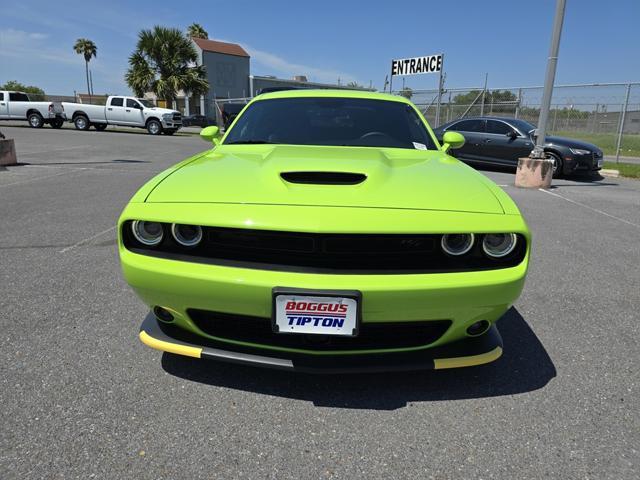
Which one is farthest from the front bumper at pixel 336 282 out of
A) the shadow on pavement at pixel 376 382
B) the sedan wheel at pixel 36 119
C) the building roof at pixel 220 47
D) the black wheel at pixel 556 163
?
the building roof at pixel 220 47

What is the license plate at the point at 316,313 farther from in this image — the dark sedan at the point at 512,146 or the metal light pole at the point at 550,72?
the dark sedan at the point at 512,146

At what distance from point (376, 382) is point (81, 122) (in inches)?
1019

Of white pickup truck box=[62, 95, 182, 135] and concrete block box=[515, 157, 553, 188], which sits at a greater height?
white pickup truck box=[62, 95, 182, 135]

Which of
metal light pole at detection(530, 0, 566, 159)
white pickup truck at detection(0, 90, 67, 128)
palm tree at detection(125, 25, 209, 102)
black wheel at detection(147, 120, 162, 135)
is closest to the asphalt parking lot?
metal light pole at detection(530, 0, 566, 159)

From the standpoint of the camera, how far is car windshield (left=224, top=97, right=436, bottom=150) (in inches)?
121

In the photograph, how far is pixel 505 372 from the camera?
91.9 inches

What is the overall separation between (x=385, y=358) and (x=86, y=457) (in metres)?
1.24

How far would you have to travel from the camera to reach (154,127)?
2342 centimetres

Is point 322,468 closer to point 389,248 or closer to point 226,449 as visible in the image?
point 226,449

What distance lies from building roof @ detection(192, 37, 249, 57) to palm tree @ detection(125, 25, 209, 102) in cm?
1801

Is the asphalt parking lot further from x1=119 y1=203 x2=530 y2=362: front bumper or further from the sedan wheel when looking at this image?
the sedan wheel

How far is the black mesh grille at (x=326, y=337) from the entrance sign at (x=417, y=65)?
18384mm

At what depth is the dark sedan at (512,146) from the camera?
1014 centimetres

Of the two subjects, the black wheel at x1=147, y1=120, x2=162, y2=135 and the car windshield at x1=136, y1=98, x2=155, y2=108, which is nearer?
the black wheel at x1=147, y1=120, x2=162, y2=135
